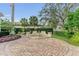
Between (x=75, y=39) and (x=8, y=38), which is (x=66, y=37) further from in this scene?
(x=8, y=38)

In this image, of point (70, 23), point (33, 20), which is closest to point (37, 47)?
point (33, 20)

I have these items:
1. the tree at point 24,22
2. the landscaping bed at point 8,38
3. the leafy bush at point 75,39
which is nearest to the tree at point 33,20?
the tree at point 24,22

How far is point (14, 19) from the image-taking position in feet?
5.75

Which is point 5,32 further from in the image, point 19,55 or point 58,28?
point 58,28

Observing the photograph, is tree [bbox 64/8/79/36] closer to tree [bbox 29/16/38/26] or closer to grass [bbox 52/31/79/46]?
grass [bbox 52/31/79/46]

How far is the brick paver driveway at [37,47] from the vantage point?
1729 mm

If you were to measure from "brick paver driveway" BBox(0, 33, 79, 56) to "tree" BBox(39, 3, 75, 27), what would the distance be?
0.50 feet

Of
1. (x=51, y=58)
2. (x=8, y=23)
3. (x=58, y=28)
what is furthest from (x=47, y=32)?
(x=8, y=23)

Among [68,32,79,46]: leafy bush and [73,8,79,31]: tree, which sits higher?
[73,8,79,31]: tree

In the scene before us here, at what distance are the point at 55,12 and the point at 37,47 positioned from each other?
0.31 m

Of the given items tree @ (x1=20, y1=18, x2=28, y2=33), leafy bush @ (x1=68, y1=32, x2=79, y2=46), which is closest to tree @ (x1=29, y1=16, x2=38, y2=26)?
tree @ (x1=20, y1=18, x2=28, y2=33)

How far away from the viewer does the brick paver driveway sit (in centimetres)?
173

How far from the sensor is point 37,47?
1.73 m

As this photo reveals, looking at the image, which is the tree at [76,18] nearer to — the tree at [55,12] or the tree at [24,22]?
the tree at [55,12]
